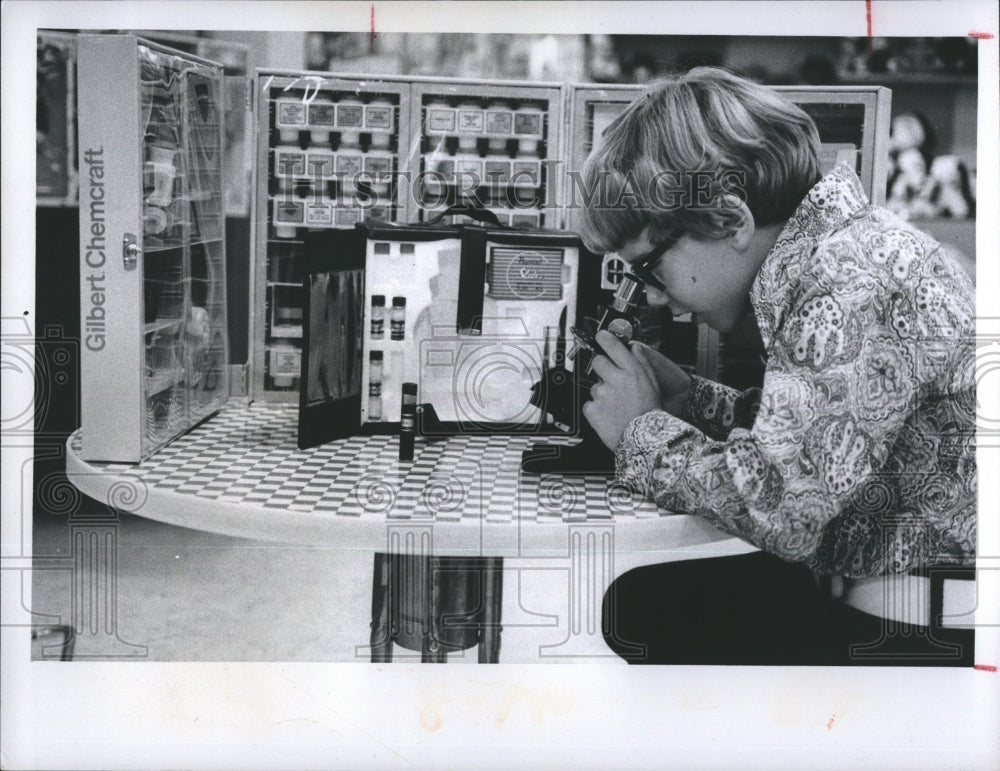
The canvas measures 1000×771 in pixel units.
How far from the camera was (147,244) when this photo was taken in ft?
7.82

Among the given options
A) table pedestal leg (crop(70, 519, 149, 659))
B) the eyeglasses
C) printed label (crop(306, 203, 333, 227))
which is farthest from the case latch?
the eyeglasses

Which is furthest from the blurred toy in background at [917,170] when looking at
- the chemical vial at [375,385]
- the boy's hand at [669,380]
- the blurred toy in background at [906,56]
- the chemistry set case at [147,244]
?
the chemistry set case at [147,244]

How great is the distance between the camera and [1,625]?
2.53 meters

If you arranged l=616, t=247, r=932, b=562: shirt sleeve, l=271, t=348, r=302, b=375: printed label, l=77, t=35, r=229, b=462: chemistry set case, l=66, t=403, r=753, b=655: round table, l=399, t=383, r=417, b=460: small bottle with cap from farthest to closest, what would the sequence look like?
l=271, t=348, r=302, b=375: printed label < l=399, t=383, r=417, b=460: small bottle with cap < l=77, t=35, r=229, b=462: chemistry set case < l=66, t=403, r=753, b=655: round table < l=616, t=247, r=932, b=562: shirt sleeve

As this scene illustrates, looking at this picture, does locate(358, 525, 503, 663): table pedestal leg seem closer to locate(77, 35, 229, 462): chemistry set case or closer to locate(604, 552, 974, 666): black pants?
locate(604, 552, 974, 666): black pants

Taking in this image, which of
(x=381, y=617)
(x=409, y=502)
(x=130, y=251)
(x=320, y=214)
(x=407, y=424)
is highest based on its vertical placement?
(x=320, y=214)

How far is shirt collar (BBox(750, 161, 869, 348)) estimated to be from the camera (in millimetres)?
2176

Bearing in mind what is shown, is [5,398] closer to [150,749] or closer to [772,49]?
[150,749]

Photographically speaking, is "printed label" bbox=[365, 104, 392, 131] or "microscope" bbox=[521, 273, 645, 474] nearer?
"microscope" bbox=[521, 273, 645, 474]

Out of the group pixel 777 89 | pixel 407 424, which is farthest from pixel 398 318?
pixel 777 89

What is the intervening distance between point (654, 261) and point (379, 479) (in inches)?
31.4

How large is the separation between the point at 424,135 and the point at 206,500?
98 centimetres

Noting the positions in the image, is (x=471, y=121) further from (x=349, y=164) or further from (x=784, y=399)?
(x=784, y=399)

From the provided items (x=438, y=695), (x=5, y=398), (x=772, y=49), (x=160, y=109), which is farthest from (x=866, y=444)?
(x=5, y=398)
